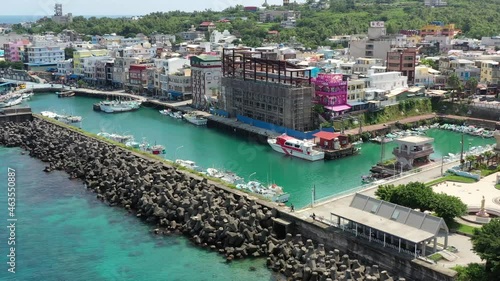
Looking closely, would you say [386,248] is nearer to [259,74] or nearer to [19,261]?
[19,261]

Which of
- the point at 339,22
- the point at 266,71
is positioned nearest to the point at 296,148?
the point at 266,71

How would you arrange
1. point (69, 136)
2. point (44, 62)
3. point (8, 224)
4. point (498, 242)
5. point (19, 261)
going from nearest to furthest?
point (498, 242) < point (19, 261) < point (8, 224) < point (69, 136) < point (44, 62)

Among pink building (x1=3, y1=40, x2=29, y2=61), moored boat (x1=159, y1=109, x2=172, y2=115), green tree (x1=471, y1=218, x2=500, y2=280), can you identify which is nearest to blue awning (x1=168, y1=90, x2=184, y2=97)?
moored boat (x1=159, y1=109, x2=172, y2=115)

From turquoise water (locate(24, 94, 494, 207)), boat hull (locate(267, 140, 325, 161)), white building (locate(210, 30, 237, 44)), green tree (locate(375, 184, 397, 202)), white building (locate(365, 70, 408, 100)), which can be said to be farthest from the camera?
white building (locate(210, 30, 237, 44))

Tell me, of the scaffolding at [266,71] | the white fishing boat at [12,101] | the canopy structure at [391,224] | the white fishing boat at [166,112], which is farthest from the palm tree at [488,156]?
the white fishing boat at [12,101]

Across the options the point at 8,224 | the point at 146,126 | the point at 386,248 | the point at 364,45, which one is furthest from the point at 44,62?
the point at 386,248

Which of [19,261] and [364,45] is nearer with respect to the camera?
[19,261]

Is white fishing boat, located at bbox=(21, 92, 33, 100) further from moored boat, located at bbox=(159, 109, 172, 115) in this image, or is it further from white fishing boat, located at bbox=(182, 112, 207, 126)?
white fishing boat, located at bbox=(182, 112, 207, 126)

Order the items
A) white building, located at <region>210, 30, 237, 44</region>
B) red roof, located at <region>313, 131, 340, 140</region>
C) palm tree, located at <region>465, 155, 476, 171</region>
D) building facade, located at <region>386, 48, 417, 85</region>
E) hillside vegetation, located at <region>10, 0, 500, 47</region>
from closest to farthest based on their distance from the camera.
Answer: palm tree, located at <region>465, 155, 476, 171</region> < red roof, located at <region>313, 131, 340, 140</region> < building facade, located at <region>386, 48, 417, 85</region> < white building, located at <region>210, 30, 237, 44</region> < hillside vegetation, located at <region>10, 0, 500, 47</region>
